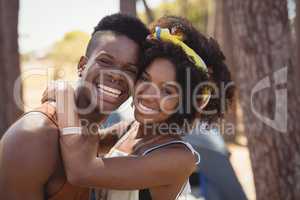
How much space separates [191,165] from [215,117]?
43cm

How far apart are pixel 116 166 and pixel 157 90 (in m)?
0.39

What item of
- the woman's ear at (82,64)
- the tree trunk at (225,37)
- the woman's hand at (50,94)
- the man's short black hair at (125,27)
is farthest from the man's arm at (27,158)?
the tree trunk at (225,37)

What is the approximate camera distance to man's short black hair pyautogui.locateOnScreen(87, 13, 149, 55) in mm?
2025

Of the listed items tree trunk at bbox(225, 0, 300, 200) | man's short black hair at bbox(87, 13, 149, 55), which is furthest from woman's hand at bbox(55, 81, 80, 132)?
tree trunk at bbox(225, 0, 300, 200)

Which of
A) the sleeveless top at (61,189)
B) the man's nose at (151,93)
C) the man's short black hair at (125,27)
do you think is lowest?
the sleeveless top at (61,189)

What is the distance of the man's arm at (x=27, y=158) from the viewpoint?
Answer: 1672 millimetres

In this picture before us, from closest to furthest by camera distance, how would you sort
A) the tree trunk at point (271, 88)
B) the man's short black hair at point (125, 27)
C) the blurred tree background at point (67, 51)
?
the man's short black hair at point (125, 27), the tree trunk at point (271, 88), the blurred tree background at point (67, 51)

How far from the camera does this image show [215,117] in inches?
93.8

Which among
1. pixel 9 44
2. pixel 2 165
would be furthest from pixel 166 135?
pixel 9 44

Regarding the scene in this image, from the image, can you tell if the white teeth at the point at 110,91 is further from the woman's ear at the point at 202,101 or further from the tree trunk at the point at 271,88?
the tree trunk at the point at 271,88

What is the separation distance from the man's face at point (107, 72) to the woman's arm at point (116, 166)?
0.40 ft

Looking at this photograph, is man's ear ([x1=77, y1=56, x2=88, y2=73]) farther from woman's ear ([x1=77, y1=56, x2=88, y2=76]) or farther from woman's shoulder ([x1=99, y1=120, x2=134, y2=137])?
woman's shoulder ([x1=99, y1=120, x2=134, y2=137])

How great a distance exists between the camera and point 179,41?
207 centimetres

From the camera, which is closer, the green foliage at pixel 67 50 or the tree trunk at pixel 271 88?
the tree trunk at pixel 271 88
